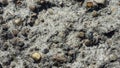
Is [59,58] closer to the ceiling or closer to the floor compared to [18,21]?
closer to the floor

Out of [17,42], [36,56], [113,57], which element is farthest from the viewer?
[17,42]

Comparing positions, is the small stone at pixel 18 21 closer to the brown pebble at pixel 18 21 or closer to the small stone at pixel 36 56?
the brown pebble at pixel 18 21

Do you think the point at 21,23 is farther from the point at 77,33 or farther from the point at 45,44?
the point at 77,33

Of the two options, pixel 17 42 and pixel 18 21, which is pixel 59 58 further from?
pixel 18 21

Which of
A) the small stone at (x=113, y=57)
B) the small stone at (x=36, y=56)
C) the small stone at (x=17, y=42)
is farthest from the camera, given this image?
the small stone at (x=17, y=42)

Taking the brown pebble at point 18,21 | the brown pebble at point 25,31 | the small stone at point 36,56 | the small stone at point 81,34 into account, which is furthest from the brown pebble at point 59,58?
the brown pebble at point 18,21

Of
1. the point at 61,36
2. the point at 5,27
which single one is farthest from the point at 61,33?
the point at 5,27

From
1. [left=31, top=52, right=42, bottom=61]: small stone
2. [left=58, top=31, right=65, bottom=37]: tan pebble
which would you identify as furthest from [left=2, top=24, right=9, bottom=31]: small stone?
[left=58, top=31, right=65, bottom=37]: tan pebble

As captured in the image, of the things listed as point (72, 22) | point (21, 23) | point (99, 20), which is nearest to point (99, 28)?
point (99, 20)

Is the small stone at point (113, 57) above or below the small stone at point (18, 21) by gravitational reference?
below
